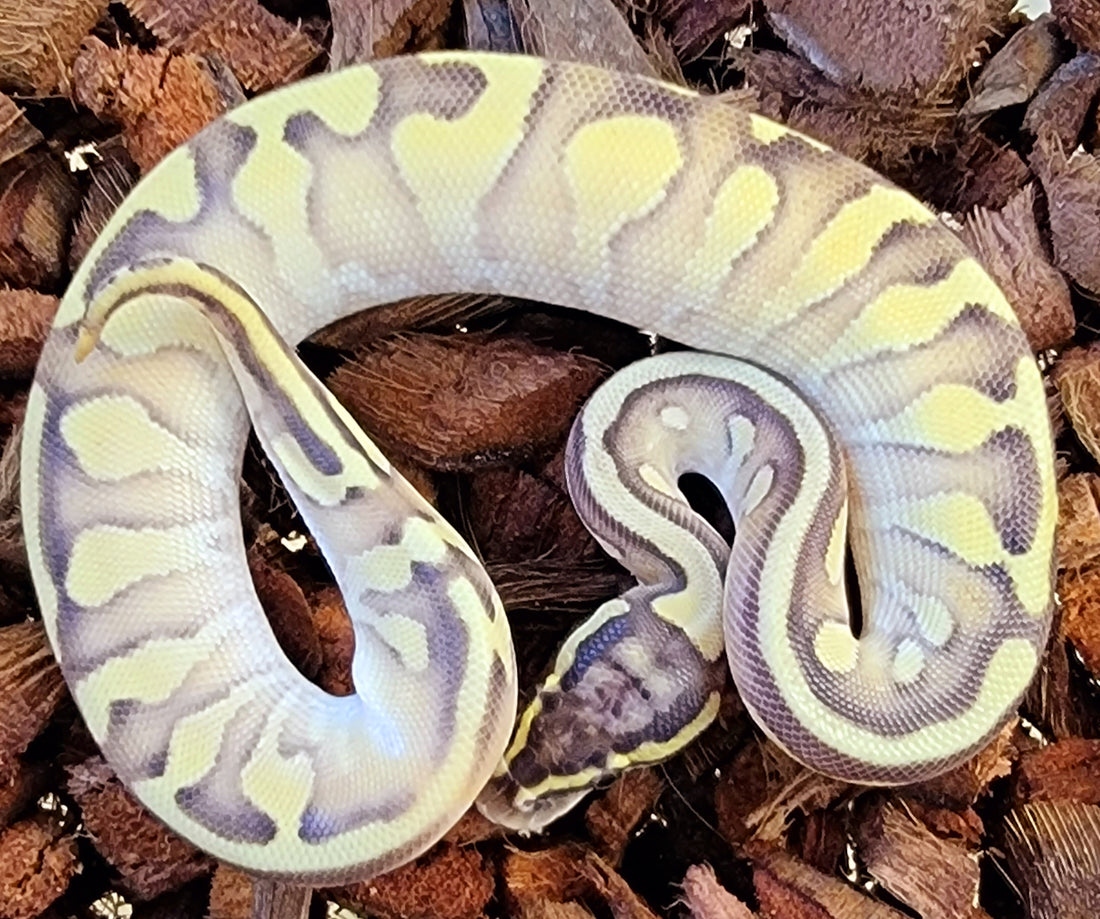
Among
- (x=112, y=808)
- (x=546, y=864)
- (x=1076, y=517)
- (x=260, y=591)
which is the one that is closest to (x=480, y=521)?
(x=260, y=591)

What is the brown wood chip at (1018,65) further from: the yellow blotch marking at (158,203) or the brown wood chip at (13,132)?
the brown wood chip at (13,132)

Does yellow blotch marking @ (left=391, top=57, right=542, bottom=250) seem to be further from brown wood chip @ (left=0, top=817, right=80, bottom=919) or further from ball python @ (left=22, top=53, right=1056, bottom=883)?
brown wood chip @ (left=0, top=817, right=80, bottom=919)

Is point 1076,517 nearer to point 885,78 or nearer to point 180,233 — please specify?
point 885,78

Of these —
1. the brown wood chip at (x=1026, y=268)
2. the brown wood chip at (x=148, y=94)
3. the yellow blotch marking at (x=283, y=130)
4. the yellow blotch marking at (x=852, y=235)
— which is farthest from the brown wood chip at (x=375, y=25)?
the brown wood chip at (x=1026, y=268)

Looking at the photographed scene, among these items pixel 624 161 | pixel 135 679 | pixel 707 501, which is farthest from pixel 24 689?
pixel 624 161

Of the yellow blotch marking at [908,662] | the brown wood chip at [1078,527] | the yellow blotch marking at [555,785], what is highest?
the brown wood chip at [1078,527]

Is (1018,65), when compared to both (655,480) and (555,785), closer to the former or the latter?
(655,480)

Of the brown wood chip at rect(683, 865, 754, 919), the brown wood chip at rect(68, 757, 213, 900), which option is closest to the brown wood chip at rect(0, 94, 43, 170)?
the brown wood chip at rect(68, 757, 213, 900)
